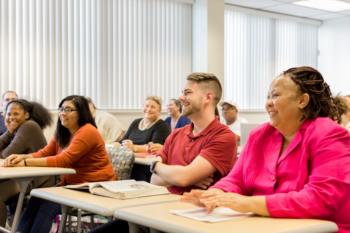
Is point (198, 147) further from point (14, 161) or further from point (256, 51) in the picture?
point (256, 51)

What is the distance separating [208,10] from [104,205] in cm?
555

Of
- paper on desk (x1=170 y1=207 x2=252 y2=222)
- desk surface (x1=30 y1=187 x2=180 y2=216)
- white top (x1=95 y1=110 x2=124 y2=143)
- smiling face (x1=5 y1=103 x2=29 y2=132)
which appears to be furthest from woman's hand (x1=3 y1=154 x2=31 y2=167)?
white top (x1=95 y1=110 x2=124 y2=143)

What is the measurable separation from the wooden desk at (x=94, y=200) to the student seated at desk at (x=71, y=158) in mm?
828

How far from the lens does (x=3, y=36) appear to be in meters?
5.61

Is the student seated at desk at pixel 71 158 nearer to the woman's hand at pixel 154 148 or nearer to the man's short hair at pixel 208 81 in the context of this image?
the woman's hand at pixel 154 148

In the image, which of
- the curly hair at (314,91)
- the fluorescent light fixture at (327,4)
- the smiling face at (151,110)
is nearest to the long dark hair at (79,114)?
the smiling face at (151,110)

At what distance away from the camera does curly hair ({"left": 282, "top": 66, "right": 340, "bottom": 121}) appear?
6.00 feet

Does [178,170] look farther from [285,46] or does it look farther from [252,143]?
[285,46]

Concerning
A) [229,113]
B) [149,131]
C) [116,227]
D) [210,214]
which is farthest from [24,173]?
[229,113]

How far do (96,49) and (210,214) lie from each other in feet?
16.3

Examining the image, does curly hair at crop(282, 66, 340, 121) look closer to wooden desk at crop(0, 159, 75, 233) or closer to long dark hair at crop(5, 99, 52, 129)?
wooden desk at crop(0, 159, 75, 233)

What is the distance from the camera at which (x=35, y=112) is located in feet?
12.9

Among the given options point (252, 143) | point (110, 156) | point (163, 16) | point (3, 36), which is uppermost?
point (163, 16)

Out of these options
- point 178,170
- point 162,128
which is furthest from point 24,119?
point 178,170
